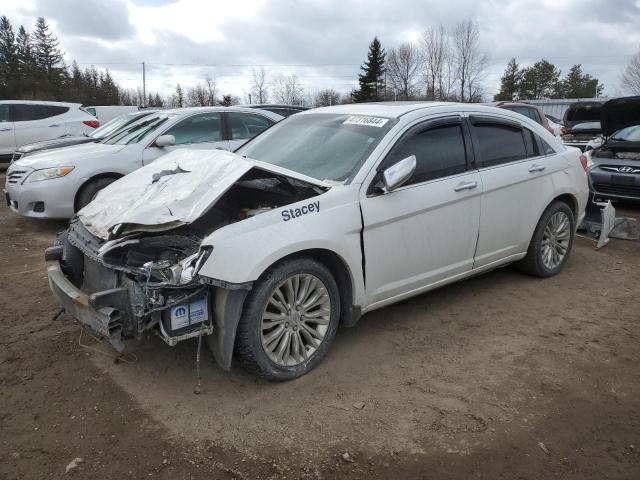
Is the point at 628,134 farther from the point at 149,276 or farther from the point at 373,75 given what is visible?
the point at 373,75

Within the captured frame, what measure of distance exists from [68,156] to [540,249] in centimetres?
623

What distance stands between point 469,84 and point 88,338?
50639 mm

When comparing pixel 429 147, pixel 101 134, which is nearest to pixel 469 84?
pixel 101 134

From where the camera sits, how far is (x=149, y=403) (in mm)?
3139

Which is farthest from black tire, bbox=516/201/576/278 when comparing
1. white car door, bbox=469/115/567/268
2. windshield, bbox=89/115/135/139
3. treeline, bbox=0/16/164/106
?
treeline, bbox=0/16/164/106

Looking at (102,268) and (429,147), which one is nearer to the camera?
(102,268)

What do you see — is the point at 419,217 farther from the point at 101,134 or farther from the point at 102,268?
the point at 101,134

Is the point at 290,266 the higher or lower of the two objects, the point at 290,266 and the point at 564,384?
the higher

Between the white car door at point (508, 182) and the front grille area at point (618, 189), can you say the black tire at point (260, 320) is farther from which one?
the front grille area at point (618, 189)

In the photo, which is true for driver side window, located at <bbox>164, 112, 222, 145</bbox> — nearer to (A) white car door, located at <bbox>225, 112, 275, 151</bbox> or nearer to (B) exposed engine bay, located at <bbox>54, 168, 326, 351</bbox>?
(A) white car door, located at <bbox>225, 112, 275, 151</bbox>

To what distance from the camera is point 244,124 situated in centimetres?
830

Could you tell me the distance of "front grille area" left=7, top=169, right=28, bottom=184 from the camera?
721cm

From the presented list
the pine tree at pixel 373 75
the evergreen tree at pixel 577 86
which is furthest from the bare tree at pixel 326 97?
the evergreen tree at pixel 577 86

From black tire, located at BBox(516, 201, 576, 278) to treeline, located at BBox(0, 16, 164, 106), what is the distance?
45746 millimetres
